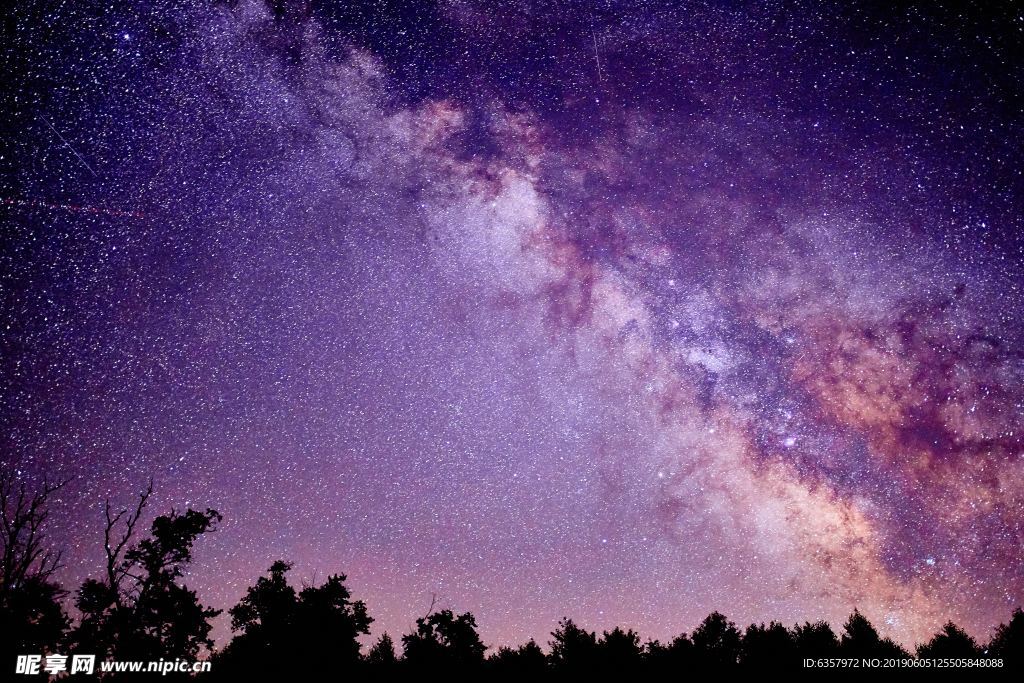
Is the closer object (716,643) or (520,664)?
(520,664)

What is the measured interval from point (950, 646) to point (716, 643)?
14.1 m

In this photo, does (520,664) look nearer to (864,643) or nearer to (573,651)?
(573,651)

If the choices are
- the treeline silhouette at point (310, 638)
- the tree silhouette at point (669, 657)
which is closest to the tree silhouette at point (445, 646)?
the treeline silhouette at point (310, 638)

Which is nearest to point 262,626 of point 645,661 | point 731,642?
point 645,661

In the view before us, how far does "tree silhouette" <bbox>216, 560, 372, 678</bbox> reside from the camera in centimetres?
2264

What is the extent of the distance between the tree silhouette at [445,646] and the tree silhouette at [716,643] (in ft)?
50.9

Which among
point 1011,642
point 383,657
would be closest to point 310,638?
point 383,657

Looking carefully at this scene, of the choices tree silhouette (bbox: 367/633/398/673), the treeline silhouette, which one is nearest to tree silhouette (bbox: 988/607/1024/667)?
the treeline silhouette

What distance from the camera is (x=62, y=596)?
18.1 metres

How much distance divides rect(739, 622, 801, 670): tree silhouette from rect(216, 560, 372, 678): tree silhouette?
26.2 metres

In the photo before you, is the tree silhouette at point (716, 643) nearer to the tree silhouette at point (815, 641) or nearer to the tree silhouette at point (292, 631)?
the tree silhouette at point (815, 641)

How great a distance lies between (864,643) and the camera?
102 ft

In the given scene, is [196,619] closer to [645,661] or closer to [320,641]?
[320,641]

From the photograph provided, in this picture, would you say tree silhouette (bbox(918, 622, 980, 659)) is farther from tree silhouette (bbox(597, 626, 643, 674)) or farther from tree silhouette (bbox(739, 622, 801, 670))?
tree silhouette (bbox(597, 626, 643, 674))
